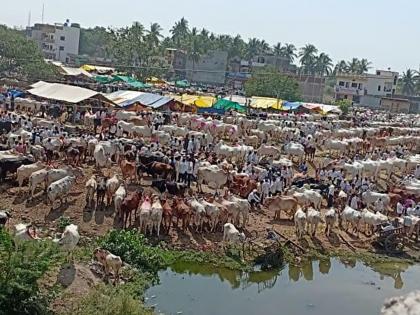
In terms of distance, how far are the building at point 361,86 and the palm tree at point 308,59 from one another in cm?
1619

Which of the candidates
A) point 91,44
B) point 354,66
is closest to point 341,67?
point 354,66

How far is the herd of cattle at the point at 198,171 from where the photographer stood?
57.9 feet

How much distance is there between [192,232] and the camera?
17.6 m

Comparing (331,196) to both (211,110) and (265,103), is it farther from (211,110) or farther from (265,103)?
(265,103)

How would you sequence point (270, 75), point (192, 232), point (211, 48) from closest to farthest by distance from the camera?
point (192, 232), point (270, 75), point (211, 48)

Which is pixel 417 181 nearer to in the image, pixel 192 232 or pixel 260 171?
pixel 260 171

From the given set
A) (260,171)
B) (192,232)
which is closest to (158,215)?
(192,232)

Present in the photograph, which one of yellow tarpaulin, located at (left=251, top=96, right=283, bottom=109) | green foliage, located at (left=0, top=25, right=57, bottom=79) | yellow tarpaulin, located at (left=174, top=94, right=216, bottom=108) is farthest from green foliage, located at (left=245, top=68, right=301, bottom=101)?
green foliage, located at (left=0, top=25, right=57, bottom=79)

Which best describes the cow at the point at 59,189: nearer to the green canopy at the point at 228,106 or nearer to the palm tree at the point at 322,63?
the green canopy at the point at 228,106

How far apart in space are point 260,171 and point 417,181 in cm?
735

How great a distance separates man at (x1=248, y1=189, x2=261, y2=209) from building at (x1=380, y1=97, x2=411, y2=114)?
53337 mm

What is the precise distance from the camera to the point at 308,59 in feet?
310

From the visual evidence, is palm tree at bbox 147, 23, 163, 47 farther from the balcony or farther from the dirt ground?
the dirt ground

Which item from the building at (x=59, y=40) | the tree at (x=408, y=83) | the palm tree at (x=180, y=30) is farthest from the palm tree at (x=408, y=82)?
the building at (x=59, y=40)
